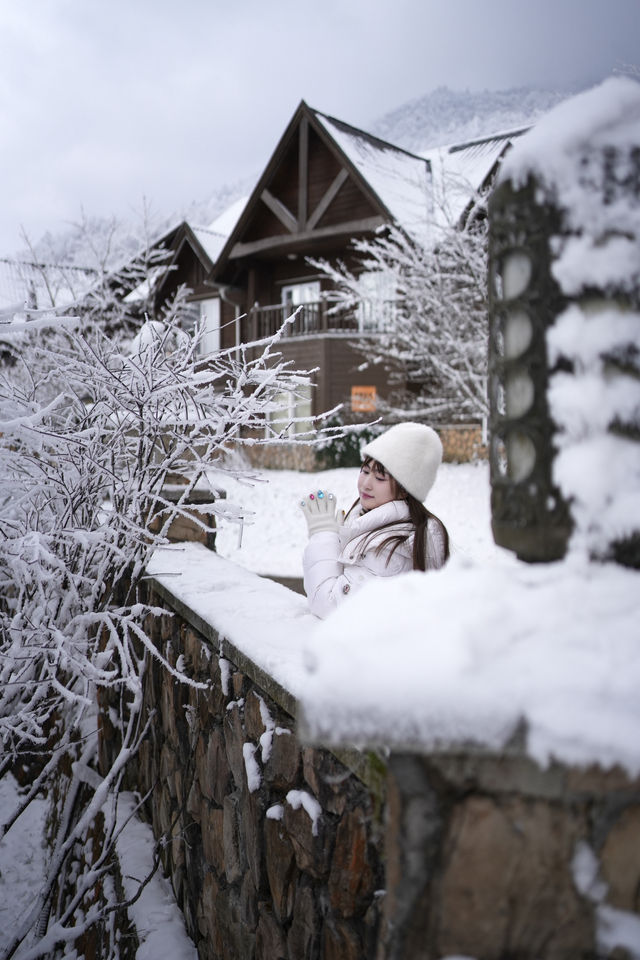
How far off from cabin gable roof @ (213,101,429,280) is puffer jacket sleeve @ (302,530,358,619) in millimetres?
12535

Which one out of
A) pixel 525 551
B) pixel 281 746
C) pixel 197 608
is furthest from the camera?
pixel 197 608

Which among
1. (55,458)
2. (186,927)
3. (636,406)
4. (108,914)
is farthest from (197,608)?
(636,406)

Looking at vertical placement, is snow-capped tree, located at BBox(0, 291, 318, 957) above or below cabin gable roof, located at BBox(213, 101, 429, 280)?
below

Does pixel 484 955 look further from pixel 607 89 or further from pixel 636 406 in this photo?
pixel 607 89

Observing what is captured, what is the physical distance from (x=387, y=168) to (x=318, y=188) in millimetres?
1721

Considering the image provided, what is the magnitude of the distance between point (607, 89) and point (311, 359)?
14.5 m

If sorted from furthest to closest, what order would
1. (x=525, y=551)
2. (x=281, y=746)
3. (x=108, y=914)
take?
(x=108, y=914) → (x=281, y=746) → (x=525, y=551)

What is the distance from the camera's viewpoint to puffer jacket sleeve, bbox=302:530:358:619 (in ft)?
7.04

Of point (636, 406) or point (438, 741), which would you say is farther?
point (636, 406)

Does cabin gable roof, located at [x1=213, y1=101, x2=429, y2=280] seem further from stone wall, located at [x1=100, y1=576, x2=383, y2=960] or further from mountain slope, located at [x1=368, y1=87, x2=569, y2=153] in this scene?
mountain slope, located at [x1=368, y1=87, x2=569, y2=153]

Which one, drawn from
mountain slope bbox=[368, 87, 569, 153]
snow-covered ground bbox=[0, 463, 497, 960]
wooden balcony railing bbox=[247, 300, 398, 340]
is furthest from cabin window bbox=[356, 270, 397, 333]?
mountain slope bbox=[368, 87, 569, 153]

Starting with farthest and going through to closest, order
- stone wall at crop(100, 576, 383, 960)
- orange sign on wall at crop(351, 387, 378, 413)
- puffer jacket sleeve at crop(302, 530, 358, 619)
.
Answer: orange sign on wall at crop(351, 387, 378, 413)
puffer jacket sleeve at crop(302, 530, 358, 619)
stone wall at crop(100, 576, 383, 960)

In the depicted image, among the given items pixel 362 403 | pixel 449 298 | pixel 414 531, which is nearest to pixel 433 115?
pixel 362 403

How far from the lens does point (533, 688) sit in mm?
768
